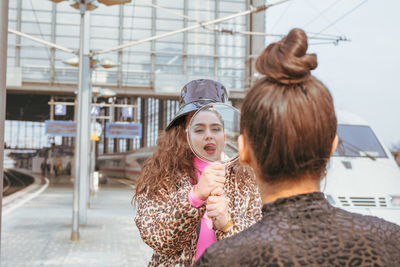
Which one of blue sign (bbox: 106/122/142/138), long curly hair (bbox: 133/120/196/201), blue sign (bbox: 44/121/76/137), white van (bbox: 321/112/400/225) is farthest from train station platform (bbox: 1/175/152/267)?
blue sign (bbox: 106/122/142/138)

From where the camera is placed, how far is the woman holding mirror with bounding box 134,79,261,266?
2035mm

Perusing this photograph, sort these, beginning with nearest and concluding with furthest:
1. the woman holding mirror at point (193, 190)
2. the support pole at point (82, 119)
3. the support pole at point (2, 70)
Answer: the woman holding mirror at point (193, 190) < the support pole at point (2, 70) < the support pole at point (82, 119)

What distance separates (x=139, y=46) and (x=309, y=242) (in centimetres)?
3465

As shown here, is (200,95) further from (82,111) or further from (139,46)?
(139,46)

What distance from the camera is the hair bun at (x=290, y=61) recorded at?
135cm

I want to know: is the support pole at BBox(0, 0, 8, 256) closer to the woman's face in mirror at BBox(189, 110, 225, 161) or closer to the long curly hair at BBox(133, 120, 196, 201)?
the long curly hair at BBox(133, 120, 196, 201)

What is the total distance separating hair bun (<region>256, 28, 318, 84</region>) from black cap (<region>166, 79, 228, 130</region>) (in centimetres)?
103

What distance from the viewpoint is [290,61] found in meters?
1.35

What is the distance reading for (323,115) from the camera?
135 cm

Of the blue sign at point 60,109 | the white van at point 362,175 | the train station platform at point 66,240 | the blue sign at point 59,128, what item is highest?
the blue sign at point 60,109

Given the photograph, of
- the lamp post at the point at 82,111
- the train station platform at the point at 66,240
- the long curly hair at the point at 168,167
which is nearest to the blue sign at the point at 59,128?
the train station platform at the point at 66,240

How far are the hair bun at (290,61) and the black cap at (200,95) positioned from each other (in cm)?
103

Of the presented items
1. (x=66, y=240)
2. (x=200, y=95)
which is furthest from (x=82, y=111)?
(x=200, y=95)

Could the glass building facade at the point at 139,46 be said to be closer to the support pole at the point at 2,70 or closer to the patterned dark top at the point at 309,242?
the support pole at the point at 2,70
